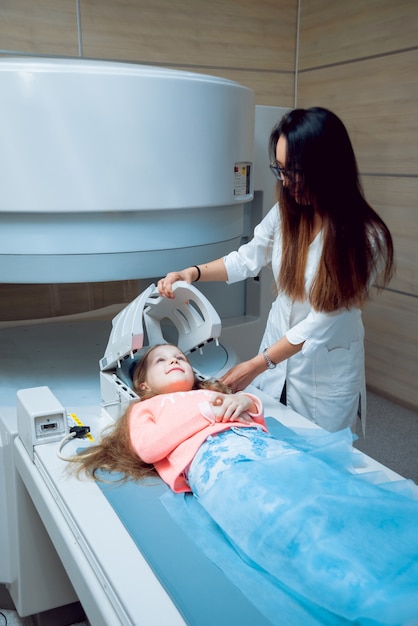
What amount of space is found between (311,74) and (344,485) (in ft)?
8.68

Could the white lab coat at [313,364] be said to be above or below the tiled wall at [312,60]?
below

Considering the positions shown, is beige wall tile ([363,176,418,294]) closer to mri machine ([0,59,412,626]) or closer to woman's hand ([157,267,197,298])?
mri machine ([0,59,412,626])

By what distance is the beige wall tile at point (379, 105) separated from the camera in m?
2.68

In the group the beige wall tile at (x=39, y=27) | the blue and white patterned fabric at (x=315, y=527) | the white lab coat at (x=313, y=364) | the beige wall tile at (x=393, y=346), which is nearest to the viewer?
the blue and white patterned fabric at (x=315, y=527)

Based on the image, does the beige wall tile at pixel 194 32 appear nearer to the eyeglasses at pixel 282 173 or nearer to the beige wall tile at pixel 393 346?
the beige wall tile at pixel 393 346

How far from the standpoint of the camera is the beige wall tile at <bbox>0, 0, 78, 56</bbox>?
249 cm

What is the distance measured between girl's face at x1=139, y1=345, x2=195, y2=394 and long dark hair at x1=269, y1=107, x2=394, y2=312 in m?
0.35

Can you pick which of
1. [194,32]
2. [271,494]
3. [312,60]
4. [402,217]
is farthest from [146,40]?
[271,494]

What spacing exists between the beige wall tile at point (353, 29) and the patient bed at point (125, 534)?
1.79 metres

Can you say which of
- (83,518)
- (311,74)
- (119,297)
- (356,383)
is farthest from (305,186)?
(311,74)

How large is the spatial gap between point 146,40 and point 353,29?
970mm

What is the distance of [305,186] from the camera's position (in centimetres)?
146

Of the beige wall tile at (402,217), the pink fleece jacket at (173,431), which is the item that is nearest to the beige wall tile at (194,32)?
the beige wall tile at (402,217)

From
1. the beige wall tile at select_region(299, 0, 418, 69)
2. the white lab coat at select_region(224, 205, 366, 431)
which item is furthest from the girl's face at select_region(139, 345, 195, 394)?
the beige wall tile at select_region(299, 0, 418, 69)
